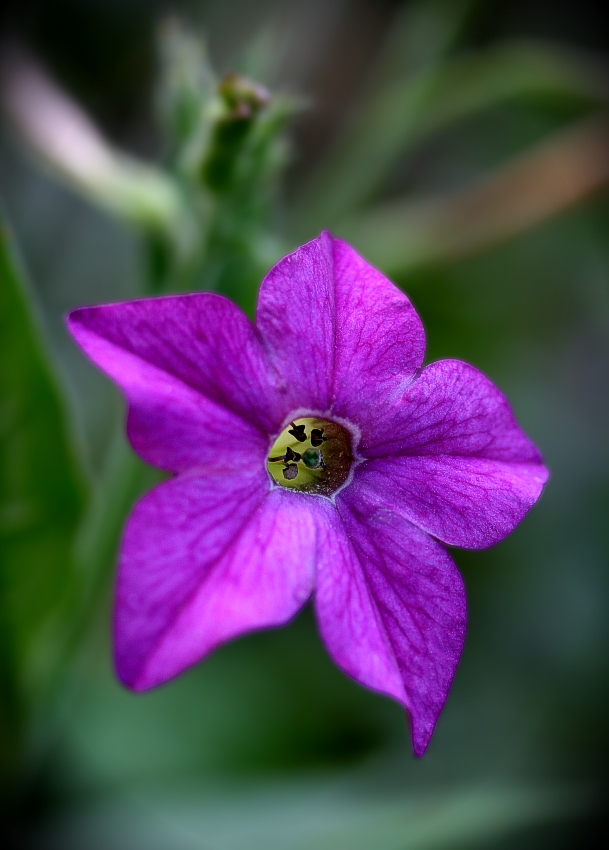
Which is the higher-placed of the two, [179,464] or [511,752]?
[179,464]

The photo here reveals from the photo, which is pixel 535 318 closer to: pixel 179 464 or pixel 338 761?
pixel 338 761

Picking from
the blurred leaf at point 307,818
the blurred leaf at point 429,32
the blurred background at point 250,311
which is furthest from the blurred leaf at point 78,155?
the blurred leaf at point 307,818

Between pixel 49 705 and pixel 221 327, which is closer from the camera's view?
pixel 221 327

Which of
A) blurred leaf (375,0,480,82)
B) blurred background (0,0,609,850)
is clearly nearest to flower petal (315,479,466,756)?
blurred background (0,0,609,850)

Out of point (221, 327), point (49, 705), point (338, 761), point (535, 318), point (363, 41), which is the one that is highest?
point (363, 41)

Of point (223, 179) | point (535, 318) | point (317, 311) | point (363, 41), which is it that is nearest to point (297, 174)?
point (363, 41)

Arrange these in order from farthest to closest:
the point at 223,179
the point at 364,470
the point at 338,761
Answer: the point at 338,761 → the point at 223,179 → the point at 364,470

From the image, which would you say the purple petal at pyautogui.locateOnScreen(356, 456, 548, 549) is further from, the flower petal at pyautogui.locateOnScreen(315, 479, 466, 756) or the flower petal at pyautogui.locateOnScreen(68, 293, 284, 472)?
the flower petal at pyautogui.locateOnScreen(68, 293, 284, 472)

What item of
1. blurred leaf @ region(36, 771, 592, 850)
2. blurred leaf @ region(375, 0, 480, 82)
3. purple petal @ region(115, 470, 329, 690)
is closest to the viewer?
purple petal @ region(115, 470, 329, 690)
